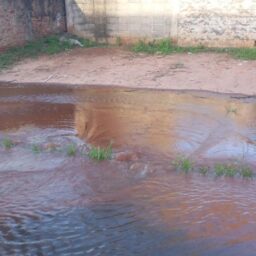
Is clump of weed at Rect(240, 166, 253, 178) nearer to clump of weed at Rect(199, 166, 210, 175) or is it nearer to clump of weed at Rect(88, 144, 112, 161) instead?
clump of weed at Rect(199, 166, 210, 175)

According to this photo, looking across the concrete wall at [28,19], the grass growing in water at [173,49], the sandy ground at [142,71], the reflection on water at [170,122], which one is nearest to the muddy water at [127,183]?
the reflection on water at [170,122]

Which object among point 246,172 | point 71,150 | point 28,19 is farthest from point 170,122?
point 28,19

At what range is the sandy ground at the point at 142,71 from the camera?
1028 centimetres

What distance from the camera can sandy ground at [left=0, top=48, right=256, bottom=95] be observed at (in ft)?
33.7

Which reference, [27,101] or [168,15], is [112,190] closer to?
[27,101]

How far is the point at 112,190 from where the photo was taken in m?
5.37

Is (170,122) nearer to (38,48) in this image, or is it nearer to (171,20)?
(171,20)

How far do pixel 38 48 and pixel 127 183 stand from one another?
28.6 feet

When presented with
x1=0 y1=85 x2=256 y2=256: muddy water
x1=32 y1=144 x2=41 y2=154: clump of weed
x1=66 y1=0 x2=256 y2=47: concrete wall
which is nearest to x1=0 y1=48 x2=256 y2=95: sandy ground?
x1=66 y1=0 x2=256 y2=47: concrete wall

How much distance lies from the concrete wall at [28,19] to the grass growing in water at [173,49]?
109 inches

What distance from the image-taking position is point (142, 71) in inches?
443

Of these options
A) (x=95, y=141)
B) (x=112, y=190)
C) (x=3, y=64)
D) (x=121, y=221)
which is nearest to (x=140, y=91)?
(x=95, y=141)

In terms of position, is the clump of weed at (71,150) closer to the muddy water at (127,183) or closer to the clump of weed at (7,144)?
the muddy water at (127,183)

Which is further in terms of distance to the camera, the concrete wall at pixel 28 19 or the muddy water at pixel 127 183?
the concrete wall at pixel 28 19
